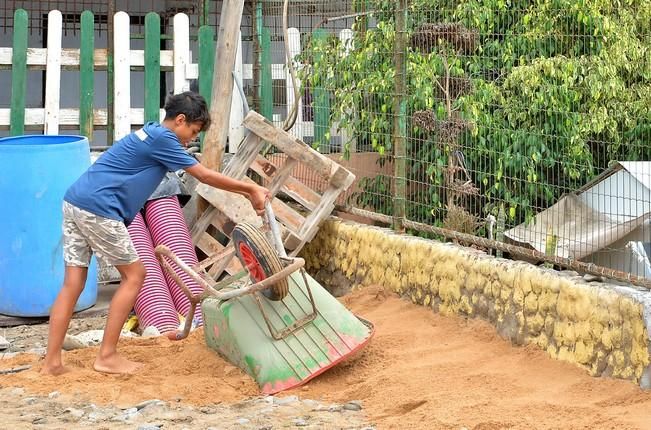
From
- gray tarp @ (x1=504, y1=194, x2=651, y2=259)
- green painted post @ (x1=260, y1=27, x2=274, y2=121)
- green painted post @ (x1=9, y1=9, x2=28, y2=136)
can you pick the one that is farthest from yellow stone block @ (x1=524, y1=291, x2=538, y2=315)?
green painted post @ (x1=9, y1=9, x2=28, y2=136)

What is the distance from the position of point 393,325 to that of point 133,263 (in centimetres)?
167

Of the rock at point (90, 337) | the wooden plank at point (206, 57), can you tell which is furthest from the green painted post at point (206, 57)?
the rock at point (90, 337)

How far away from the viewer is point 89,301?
7.89 m

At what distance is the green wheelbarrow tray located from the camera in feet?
18.0

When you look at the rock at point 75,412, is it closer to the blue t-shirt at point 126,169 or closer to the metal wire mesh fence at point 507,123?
the blue t-shirt at point 126,169

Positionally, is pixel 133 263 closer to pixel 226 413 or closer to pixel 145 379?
pixel 145 379

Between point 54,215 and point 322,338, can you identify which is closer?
point 322,338

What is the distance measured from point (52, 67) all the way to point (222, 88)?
152 cm

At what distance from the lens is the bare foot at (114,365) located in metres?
5.80

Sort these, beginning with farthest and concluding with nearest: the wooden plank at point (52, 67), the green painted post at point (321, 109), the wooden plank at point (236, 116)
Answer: the wooden plank at point (236, 116) → the wooden plank at point (52, 67) → the green painted post at point (321, 109)

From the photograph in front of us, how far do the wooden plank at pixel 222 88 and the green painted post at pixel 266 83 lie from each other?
1.98 ft

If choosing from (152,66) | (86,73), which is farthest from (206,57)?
(86,73)

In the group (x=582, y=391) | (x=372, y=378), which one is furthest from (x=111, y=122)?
(x=582, y=391)

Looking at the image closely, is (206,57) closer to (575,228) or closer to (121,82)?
(121,82)
